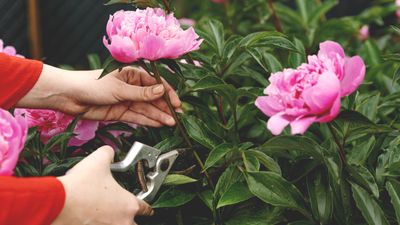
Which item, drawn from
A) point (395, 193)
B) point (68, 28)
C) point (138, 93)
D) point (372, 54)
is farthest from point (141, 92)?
point (68, 28)

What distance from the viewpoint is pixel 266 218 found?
1.05 meters

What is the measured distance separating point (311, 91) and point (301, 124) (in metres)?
0.05

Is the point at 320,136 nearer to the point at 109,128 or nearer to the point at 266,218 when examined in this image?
the point at 266,218

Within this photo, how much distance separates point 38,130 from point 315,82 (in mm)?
558

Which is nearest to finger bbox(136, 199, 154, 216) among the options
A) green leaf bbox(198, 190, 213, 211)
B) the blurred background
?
green leaf bbox(198, 190, 213, 211)

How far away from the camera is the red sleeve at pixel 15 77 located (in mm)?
1136

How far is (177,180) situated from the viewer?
3.43 ft

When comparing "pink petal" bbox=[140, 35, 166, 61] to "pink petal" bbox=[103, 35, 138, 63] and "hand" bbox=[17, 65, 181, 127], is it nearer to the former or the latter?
"pink petal" bbox=[103, 35, 138, 63]

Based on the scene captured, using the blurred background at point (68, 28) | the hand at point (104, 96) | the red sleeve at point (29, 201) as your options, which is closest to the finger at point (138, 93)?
the hand at point (104, 96)

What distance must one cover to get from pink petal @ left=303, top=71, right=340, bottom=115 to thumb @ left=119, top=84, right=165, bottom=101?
34 centimetres

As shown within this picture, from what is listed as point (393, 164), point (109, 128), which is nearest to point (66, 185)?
point (109, 128)

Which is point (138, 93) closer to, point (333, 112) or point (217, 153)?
point (217, 153)

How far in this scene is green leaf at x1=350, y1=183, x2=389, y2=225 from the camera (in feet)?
3.12

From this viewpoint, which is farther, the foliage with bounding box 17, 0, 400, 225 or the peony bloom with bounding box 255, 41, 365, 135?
the foliage with bounding box 17, 0, 400, 225
